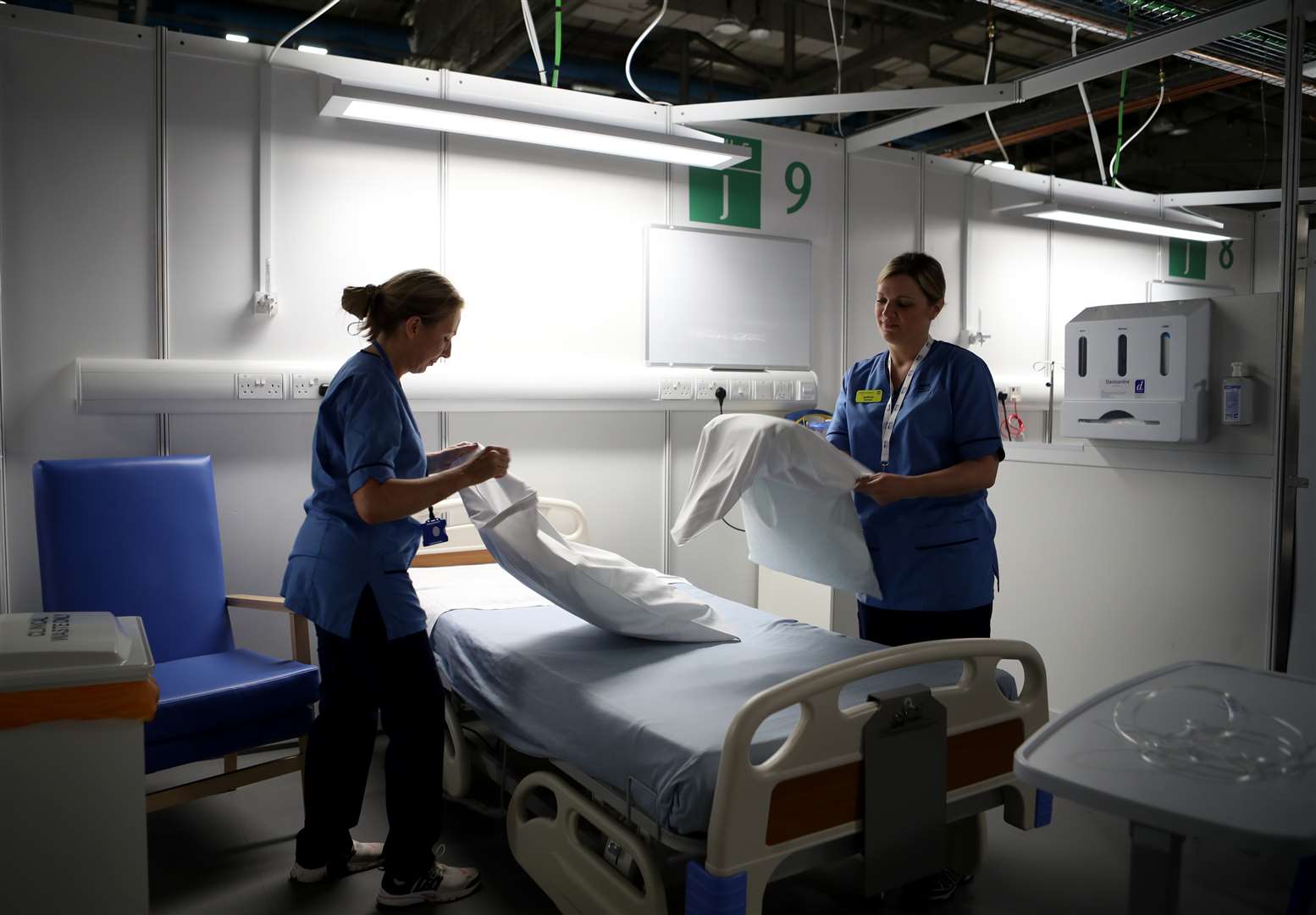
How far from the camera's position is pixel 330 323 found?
369 centimetres

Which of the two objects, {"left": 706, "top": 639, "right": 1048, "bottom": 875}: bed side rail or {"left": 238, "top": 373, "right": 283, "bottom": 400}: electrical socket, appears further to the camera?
{"left": 238, "top": 373, "right": 283, "bottom": 400}: electrical socket

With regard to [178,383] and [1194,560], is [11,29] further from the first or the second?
[1194,560]

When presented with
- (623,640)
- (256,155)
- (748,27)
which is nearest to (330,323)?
(256,155)

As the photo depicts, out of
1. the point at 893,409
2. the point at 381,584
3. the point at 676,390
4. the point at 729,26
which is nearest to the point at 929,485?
the point at 893,409

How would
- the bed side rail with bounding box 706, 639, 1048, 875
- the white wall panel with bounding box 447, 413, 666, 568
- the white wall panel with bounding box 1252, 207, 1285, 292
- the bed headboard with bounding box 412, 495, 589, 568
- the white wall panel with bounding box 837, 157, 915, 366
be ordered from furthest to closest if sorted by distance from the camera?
the white wall panel with bounding box 1252, 207, 1285, 292, the white wall panel with bounding box 837, 157, 915, 366, the white wall panel with bounding box 447, 413, 666, 568, the bed headboard with bounding box 412, 495, 589, 568, the bed side rail with bounding box 706, 639, 1048, 875

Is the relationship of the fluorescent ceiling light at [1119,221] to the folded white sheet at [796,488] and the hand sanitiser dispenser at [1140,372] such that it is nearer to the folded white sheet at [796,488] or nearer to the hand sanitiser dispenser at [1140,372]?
the hand sanitiser dispenser at [1140,372]

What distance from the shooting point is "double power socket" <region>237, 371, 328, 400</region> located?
11.2ft

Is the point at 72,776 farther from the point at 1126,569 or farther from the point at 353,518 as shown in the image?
the point at 1126,569

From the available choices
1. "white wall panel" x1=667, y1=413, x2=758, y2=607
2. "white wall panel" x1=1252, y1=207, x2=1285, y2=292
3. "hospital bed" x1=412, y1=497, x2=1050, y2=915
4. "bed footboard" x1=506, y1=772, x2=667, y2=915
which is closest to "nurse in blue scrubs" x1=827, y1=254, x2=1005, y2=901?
"hospital bed" x1=412, y1=497, x2=1050, y2=915

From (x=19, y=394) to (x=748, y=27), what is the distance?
3.67m

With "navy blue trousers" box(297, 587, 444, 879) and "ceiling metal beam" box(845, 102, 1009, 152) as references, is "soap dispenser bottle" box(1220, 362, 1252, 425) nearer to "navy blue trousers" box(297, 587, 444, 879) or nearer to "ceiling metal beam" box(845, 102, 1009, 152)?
"ceiling metal beam" box(845, 102, 1009, 152)

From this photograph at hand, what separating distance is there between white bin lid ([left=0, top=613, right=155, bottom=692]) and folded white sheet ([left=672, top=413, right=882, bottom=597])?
1.32 m

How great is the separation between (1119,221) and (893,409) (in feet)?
10.3

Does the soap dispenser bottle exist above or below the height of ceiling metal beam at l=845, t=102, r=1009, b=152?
below
